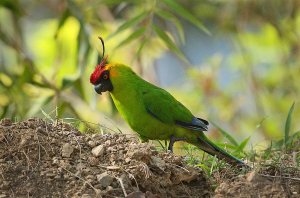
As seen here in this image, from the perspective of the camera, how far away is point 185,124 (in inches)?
185

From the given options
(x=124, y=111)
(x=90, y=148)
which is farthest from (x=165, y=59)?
(x=90, y=148)

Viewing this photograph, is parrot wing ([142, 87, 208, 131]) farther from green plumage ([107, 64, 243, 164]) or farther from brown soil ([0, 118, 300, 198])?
brown soil ([0, 118, 300, 198])

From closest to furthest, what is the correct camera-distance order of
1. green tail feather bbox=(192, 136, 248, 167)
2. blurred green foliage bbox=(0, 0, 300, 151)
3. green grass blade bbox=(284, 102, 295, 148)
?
green tail feather bbox=(192, 136, 248, 167)
green grass blade bbox=(284, 102, 295, 148)
blurred green foliage bbox=(0, 0, 300, 151)

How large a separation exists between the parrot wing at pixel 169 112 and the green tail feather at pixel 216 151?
10 cm

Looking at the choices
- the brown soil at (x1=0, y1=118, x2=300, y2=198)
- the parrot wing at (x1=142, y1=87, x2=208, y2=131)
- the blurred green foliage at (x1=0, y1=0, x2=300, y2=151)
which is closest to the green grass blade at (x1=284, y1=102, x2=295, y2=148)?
the parrot wing at (x1=142, y1=87, x2=208, y2=131)

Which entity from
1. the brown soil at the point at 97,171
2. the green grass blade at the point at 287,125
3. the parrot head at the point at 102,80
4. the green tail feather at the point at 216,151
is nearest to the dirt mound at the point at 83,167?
the brown soil at the point at 97,171

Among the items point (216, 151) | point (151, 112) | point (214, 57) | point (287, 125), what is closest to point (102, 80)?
point (151, 112)

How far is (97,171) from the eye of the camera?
340 cm

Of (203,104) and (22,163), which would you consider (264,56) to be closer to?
(203,104)

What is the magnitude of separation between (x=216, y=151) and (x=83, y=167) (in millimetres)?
1243

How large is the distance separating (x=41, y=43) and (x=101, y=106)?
1135 mm

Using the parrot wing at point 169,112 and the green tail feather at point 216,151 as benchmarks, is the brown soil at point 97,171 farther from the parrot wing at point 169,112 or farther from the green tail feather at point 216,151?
the parrot wing at point 169,112

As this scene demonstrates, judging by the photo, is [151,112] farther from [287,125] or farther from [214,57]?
[214,57]

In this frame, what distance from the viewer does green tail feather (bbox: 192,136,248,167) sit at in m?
3.96
